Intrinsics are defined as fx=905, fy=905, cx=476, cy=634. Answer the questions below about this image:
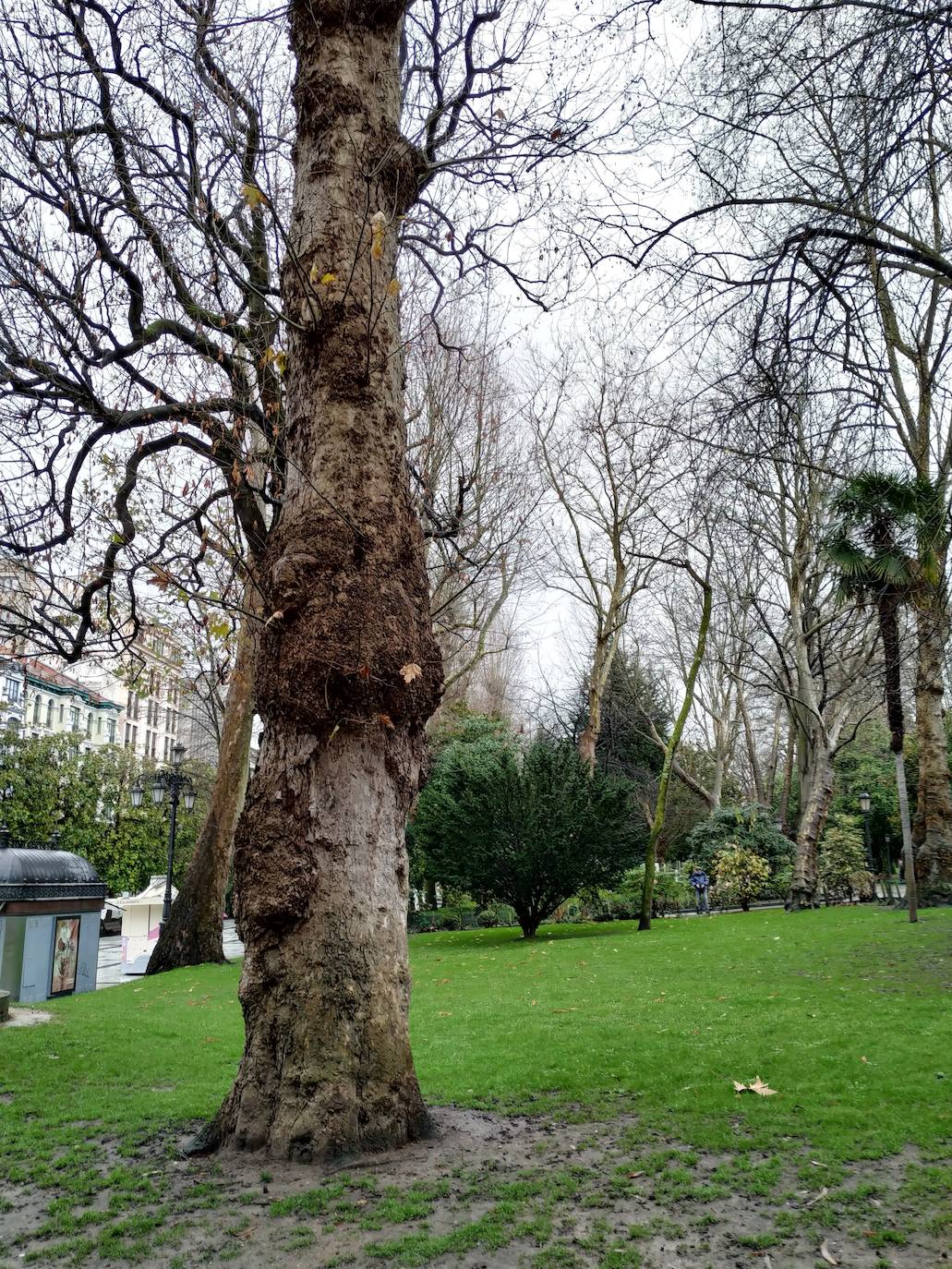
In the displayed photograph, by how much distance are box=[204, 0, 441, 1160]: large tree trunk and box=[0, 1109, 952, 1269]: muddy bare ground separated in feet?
1.26

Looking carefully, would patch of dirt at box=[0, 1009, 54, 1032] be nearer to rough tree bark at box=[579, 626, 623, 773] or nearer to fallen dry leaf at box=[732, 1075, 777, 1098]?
fallen dry leaf at box=[732, 1075, 777, 1098]

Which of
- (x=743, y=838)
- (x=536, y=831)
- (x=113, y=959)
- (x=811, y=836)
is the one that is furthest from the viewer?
(x=113, y=959)

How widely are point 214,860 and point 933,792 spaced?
43.3 ft

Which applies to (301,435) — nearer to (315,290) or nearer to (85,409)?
(315,290)

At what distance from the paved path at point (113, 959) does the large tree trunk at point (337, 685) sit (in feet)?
39.4

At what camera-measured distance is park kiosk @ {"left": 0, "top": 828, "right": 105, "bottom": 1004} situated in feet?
45.3

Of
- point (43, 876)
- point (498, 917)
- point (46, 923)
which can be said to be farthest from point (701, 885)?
point (43, 876)

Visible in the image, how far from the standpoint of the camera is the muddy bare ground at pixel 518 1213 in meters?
3.37

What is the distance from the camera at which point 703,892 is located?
22.2m

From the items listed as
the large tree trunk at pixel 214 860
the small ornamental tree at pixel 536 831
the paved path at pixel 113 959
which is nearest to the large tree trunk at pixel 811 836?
the small ornamental tree at pixel 536 831

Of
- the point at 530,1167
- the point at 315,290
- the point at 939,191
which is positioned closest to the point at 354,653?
the point at 315,290

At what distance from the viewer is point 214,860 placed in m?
15.9

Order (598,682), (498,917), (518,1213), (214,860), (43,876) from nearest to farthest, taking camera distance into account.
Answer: (518,1213)
(43,876)
(214,860)
(598,682)
(498,917)

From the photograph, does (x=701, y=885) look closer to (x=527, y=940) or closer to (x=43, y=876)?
(x=527, y=940)
